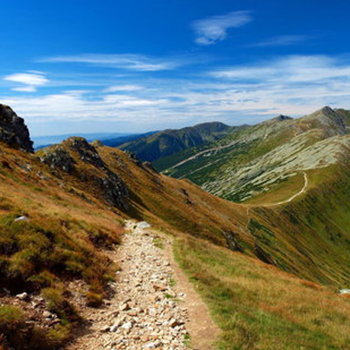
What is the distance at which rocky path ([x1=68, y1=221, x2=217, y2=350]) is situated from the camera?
381 inches

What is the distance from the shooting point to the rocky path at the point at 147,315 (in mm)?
9672

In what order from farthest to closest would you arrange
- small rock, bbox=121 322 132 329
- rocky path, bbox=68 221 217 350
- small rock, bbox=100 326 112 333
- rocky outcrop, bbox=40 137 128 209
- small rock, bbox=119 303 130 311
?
rocky outcrop, bbox=40 137 128 209 < small rock, bbox=119 303 130 311 < small rock, bbox=121 322 132 329 < small rock, bbox=100 326 112 333 < rocky path, bbox=68 221 217 350

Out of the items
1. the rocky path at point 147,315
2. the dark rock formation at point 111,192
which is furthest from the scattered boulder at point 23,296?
the dark rock formation at point 111,192

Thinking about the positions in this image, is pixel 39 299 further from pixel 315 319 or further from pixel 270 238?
pixel 270 238

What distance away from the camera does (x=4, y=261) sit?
1147 cm

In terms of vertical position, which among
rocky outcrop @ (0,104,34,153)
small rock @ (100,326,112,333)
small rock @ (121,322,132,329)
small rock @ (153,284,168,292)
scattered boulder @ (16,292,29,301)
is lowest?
small rock @ (153,284,168,292)

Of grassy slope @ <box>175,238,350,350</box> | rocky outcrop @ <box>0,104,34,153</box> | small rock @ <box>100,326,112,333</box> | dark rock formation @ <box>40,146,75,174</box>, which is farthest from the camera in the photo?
rocky outcrop @ <box>0,104,34,153</box>

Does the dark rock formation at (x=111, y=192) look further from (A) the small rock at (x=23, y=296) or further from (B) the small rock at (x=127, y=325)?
(B) the small rock at (x=127, y=325)

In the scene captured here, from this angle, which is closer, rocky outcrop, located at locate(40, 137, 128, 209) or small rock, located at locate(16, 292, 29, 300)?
small rock, located at locate(16, 292, 29, 300)

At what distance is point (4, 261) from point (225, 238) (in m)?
56.8

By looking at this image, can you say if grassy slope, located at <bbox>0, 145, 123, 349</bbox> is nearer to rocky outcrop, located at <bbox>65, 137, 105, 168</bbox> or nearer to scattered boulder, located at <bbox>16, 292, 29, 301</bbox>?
scattered boulder, located at <bbox>16, 292, 29, 301</bbox>

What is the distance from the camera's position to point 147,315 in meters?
11.9

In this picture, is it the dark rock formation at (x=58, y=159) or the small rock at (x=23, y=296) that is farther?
the dark rock formation at (x=58, y=159)

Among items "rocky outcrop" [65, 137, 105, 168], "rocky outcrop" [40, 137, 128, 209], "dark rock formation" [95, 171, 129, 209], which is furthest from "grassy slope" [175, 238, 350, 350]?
"rocky outcrop" [65, 137, 105, 168]
